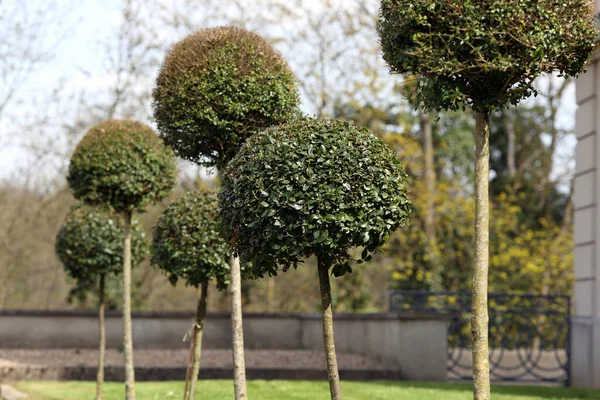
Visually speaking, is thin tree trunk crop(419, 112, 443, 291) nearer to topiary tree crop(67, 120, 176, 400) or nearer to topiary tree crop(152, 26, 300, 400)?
topiary tree crop(67, 120, 176, 400)

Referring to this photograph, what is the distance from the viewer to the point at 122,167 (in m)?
9.79

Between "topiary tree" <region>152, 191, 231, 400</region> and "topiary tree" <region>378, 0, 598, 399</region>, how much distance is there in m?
3.50

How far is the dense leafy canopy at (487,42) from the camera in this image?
6.12 meters

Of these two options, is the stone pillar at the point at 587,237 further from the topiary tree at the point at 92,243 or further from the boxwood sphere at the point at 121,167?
the topiary tree at the point at 92,243

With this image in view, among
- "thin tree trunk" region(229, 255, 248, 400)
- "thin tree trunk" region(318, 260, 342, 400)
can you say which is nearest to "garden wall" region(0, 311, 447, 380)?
"thin tree trunk" region(229, 255, 248, 400)

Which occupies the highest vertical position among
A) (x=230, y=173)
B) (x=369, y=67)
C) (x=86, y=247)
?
(x=369, y=67)

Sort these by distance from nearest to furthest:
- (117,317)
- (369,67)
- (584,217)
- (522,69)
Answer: (522,69)
(584,217)
(117,317)
(369,67)

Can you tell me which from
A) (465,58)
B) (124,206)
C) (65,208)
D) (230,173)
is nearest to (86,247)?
(124,206)

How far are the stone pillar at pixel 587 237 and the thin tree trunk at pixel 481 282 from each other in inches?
276

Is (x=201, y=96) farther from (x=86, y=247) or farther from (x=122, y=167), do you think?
(x=86, y=247)

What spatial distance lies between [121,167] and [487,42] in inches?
206

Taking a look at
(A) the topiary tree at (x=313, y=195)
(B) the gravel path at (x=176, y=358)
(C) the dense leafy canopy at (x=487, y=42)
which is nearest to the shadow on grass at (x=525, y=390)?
(B) the gravel path at (x=176, y=358)

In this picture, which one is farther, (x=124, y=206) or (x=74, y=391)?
(x=74, y=391)

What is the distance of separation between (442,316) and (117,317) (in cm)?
710
